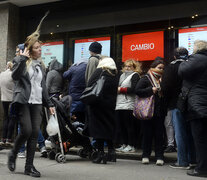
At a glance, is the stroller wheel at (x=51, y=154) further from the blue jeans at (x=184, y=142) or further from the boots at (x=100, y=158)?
the blue jeans at (x=184, y=142)

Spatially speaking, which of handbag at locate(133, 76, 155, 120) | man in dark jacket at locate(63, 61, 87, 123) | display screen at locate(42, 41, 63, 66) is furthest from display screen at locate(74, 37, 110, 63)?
handbag at locate(133, 76, 155, 120)

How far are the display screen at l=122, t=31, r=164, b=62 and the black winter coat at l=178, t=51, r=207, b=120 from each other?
309 cm

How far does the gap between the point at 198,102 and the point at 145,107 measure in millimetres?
1294

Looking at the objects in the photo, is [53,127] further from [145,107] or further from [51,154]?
[145,107]

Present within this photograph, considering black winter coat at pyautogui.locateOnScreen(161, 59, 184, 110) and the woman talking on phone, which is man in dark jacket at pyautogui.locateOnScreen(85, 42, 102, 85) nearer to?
black winter coat at pyautogui.locateOnScreen(161, 59, 184, 110)

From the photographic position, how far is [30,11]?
9.76 meters

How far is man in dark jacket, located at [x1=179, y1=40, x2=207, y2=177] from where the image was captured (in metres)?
4.98

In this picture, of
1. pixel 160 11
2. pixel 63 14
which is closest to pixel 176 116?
pixel 160 11

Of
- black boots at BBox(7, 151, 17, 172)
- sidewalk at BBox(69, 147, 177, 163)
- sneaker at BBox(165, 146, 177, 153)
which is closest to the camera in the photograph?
black boots at BBox(7, 151, 17, 172)

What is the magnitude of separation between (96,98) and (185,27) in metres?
3.38

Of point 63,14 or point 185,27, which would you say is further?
point 63,14

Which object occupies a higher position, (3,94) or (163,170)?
(3,94)

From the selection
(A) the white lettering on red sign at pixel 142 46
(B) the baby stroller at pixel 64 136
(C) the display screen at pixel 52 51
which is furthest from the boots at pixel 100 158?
(C) the display screen at pixel 52 51

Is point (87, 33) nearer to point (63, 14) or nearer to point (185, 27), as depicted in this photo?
point (63, 14)
